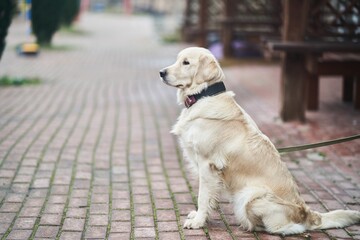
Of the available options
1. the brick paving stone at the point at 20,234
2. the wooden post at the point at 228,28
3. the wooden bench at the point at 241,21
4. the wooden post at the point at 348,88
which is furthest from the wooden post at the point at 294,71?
the wooden post at the point at 228,28

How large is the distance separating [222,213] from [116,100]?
561 centimetres

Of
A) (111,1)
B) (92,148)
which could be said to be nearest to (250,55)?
(92,148)

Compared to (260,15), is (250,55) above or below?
below

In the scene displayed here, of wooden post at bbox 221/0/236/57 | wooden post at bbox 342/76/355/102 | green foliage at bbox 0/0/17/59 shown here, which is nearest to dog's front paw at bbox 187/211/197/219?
wooden post at bbox 342/76/355/102

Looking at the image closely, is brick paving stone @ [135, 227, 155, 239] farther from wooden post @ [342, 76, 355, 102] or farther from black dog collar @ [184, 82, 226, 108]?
wooden post @ [342, 76, 355, 102]

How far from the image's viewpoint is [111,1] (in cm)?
7162

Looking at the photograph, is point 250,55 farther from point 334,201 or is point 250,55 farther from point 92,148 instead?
point 334,201

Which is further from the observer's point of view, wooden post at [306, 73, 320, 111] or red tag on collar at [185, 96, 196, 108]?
wooden post at [306, 73, 320, 111]

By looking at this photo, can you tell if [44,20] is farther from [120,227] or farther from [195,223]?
[195,223]

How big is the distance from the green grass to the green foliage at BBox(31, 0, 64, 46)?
24.4ft

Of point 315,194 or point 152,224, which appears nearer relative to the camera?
point 152,224

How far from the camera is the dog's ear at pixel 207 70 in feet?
13.6

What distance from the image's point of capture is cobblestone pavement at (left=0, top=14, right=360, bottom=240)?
4316mm

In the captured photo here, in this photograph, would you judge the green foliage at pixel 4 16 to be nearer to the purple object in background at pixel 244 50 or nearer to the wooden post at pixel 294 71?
the wooden post at pixel 294 71
